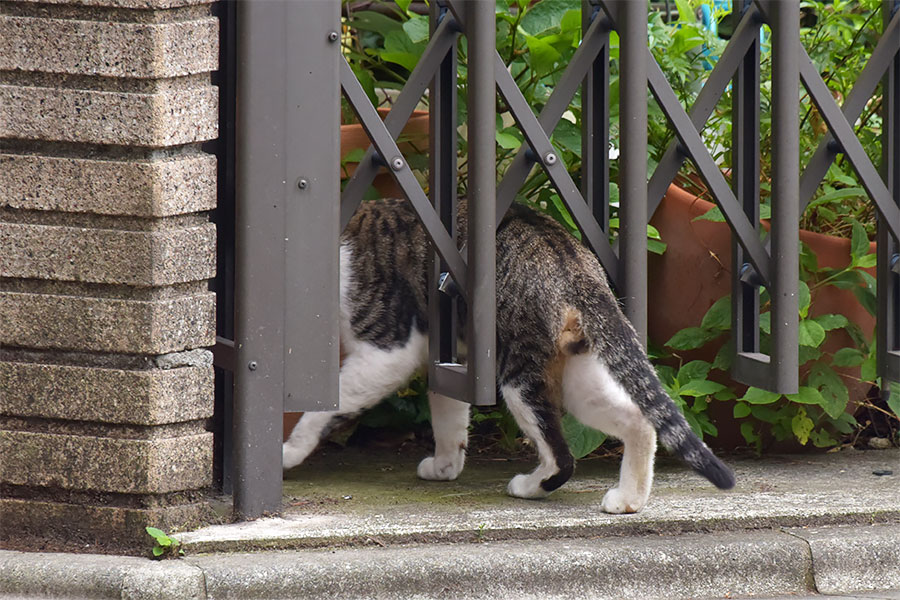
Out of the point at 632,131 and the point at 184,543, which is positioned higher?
the point at 632,131

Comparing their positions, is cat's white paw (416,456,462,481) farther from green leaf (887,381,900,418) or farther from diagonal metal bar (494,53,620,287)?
green leaf (887,381,900,418)

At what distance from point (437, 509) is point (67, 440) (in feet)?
3.34

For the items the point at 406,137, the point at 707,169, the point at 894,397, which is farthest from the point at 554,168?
the point at 894,397

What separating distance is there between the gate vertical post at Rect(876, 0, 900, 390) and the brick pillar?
2.06 metres

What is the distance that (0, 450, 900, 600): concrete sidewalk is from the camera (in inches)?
119

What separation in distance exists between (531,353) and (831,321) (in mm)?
1065

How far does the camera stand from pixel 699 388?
13.1 feet

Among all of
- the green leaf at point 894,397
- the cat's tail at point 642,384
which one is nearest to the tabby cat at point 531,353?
the cat's tail at point 642,384

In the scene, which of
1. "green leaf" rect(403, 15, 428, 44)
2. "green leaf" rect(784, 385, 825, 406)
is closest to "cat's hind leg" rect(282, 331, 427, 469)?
"green leaf" rect(403, 15, 428, 44)

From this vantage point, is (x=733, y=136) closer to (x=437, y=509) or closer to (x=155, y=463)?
(x=437, y=509)

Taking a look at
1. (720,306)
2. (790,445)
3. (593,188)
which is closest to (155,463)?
(593,188)

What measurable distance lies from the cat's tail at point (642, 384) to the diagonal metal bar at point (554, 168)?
0.59 ft

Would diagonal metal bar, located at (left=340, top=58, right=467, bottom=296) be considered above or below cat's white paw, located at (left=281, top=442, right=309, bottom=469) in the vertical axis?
above

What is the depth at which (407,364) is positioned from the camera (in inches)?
154
